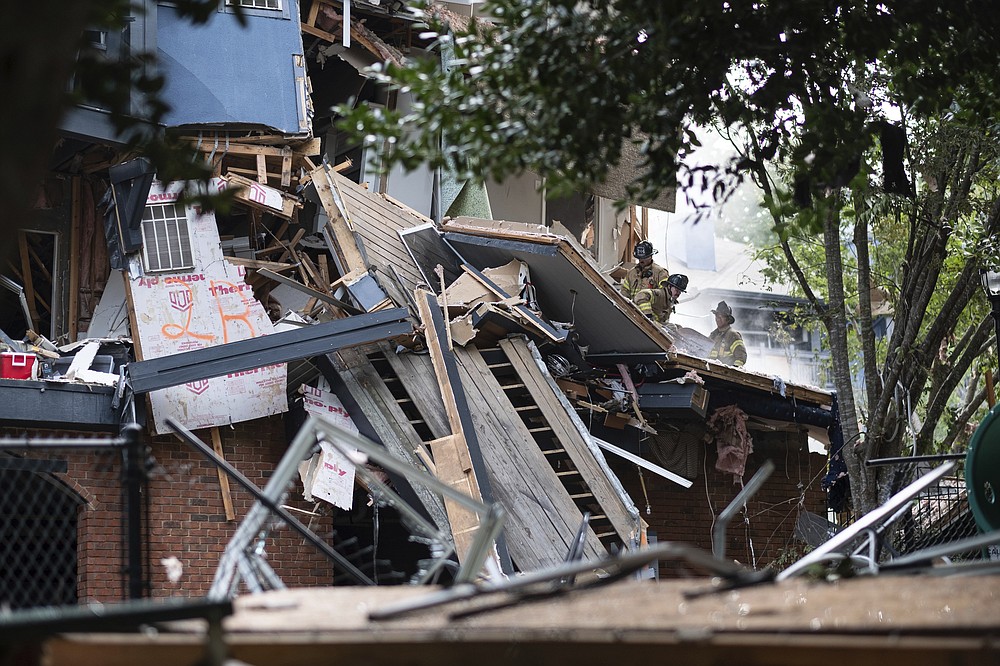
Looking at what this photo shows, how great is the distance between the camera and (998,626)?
10.5 ft

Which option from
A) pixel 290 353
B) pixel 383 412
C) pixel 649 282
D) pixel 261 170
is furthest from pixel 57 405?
pixel 649 282

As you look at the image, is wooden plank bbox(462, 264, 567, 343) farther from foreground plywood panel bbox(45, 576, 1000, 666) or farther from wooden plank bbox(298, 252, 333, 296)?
foreground plywood panel bbox(45, 576, 1000, 666)

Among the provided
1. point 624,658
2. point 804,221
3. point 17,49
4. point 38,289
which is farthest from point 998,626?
point 38,289

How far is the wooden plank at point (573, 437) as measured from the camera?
12.1m

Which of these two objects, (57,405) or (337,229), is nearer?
(57,405)

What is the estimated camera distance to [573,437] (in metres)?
12.5

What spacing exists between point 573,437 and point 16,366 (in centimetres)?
604

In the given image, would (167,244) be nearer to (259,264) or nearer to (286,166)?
(259,264)

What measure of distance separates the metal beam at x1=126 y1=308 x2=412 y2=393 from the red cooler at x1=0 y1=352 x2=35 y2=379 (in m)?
1.09

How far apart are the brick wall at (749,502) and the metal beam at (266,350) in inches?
206

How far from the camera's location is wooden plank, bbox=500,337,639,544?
1212 centimetres

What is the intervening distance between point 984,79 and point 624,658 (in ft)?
20.4

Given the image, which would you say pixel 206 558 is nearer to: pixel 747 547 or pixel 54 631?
pixel 747 547

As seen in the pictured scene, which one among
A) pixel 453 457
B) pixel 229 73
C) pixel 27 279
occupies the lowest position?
pixel 453 457
